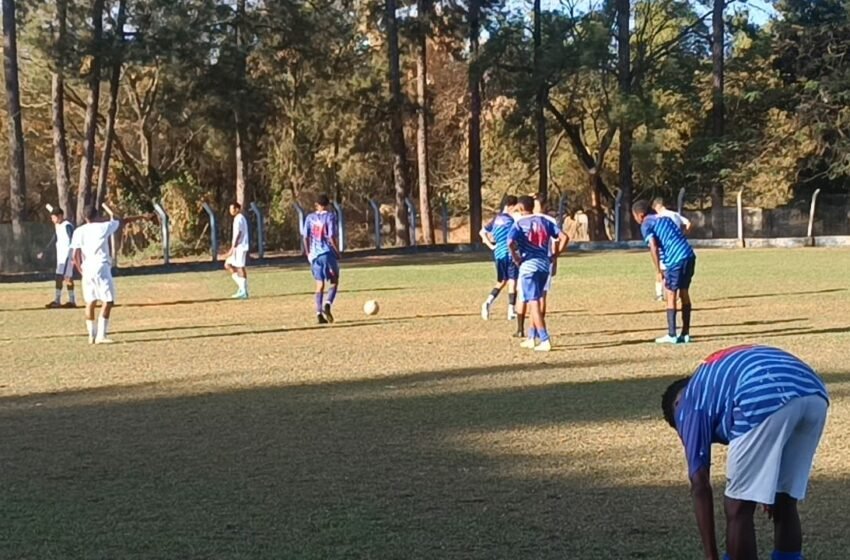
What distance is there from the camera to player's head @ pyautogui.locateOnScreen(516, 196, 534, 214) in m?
15.7

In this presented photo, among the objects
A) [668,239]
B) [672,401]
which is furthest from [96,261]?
[672,401]

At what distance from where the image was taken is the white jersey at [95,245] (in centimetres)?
1670

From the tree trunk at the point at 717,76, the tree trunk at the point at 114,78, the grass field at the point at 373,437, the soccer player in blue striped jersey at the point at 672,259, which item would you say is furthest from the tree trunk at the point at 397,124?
the soccer player in blue striped jersey at the point at 672,259

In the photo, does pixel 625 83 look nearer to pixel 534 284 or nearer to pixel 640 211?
pixel 640 211

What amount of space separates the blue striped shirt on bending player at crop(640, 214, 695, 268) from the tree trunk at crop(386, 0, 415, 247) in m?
37.0

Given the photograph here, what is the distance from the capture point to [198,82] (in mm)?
48031

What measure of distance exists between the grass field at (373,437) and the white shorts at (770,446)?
5.28ft

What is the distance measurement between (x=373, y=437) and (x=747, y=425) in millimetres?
5480

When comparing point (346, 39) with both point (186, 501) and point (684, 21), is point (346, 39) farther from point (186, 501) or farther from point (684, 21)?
point (186, 501)

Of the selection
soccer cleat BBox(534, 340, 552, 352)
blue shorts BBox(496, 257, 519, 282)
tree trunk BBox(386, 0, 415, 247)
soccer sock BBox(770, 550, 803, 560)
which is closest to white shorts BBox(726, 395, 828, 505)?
soccer sock BBox(770, 550, 803, 560)

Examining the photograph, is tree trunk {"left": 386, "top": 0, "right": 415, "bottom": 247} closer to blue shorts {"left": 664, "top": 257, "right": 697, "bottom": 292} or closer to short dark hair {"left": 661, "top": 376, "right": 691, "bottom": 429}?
blue shorts {"left": 664, "top": 257, "right": 697, "bottom": 292}

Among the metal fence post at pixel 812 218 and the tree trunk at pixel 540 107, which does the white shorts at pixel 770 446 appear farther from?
the tree trunk at pixel 540 107

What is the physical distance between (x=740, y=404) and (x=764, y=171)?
5503 cm

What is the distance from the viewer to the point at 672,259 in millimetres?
15672
